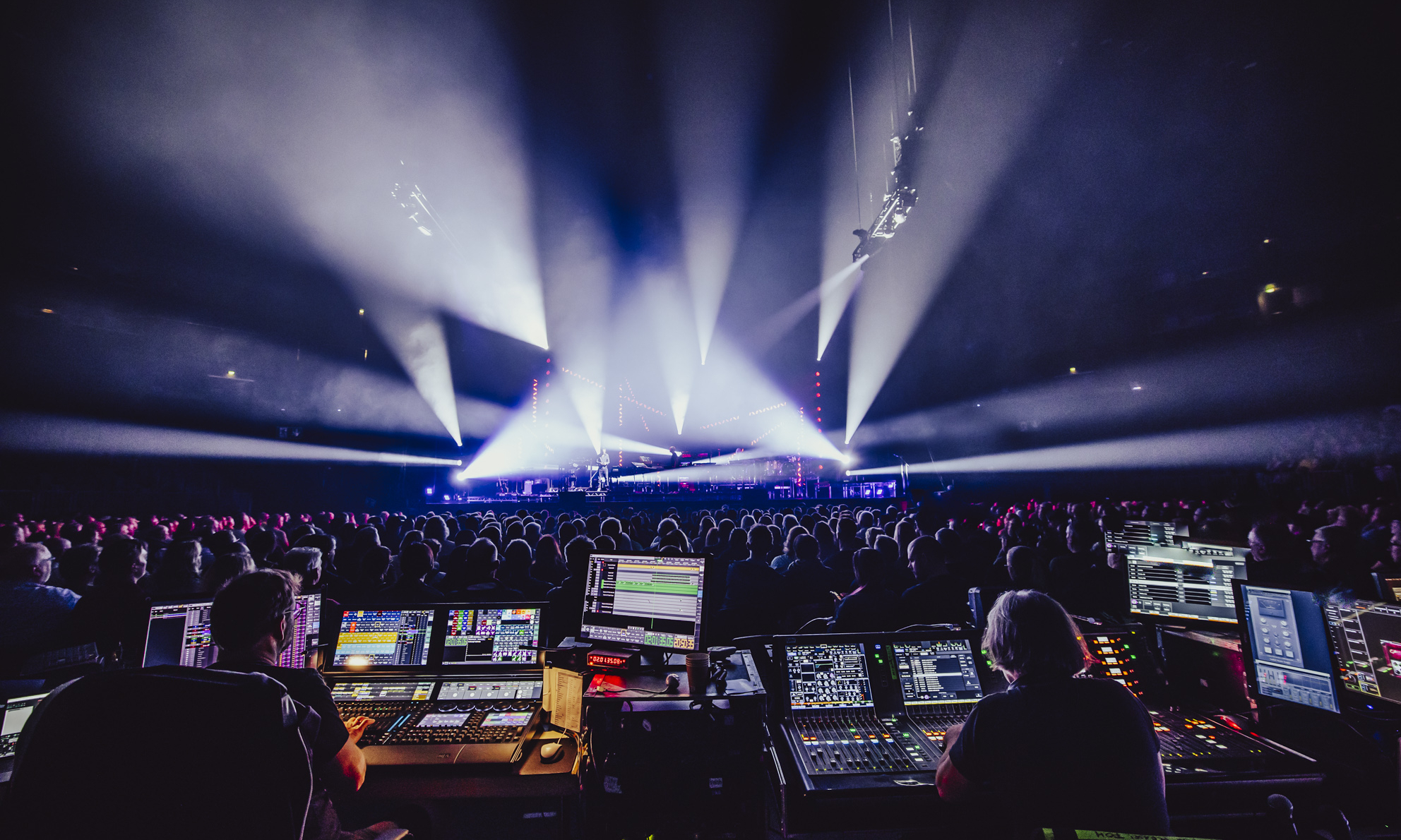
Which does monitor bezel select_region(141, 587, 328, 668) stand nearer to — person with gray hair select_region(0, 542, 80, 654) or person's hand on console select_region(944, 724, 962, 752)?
person with gray hair select_region(0, 542, 80, 654)

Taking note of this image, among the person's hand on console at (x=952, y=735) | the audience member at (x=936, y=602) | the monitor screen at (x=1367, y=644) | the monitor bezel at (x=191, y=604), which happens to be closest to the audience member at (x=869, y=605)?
the audience member at (x=936, y=602)

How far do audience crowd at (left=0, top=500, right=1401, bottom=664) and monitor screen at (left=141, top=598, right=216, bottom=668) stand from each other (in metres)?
0.04

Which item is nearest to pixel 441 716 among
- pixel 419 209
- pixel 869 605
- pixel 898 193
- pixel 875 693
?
pixel 875 693

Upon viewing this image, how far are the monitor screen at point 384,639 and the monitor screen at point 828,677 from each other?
5.78 feet

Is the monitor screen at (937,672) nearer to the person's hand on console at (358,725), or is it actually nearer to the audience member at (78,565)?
the person's hand on console at (358,725)

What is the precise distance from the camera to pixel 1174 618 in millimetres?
2654

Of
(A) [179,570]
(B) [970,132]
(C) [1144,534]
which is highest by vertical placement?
(B) [970,132]

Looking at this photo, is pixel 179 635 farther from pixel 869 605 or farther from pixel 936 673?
pixel 869 605

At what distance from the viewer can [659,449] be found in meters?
27.9

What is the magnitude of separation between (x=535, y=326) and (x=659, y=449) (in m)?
12.9

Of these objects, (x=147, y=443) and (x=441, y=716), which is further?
(x=147, y=443)

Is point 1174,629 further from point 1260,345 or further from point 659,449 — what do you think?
point 659,449

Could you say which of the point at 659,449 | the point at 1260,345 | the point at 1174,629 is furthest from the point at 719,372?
the point at 1174,629

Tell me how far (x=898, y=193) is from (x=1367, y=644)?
721 centimetres
